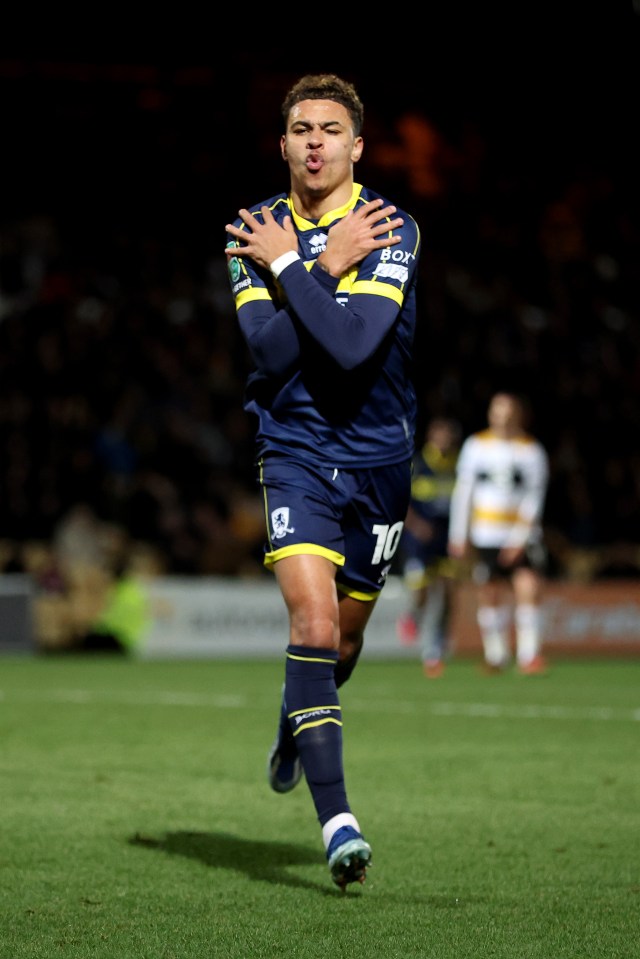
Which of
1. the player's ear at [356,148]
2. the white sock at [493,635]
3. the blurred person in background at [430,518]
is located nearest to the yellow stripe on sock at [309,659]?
the player's ear at [356,148]

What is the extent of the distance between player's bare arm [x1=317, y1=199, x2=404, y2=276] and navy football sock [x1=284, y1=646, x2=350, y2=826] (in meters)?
1.24

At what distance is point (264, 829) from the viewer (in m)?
5.96

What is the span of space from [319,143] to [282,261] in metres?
0.43

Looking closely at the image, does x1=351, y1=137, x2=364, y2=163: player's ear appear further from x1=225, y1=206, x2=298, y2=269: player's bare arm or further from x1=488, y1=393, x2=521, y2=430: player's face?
x1=488, y1=393, x2=521, y2=430: player's face

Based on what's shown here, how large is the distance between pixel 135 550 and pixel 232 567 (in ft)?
4.04

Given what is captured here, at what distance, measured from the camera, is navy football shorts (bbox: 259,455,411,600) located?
16.5 ft

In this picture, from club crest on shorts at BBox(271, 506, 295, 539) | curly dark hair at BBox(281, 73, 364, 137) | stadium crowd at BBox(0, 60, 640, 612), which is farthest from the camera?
stadium crowd at BBox(0, 60, 640, 612)

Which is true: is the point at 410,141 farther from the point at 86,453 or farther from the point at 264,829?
the point at 264,829

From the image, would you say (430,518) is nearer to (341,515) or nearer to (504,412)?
(504,412)

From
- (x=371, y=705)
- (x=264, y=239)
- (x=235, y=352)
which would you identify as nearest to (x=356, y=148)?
(x=264, y=239)

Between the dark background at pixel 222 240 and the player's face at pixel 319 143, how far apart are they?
42.3 ft

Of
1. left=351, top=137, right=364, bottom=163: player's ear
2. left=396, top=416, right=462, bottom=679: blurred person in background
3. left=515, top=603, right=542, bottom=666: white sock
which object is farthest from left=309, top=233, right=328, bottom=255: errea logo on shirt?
left=396, top=416, right=462, bottom=679: blurred person in background

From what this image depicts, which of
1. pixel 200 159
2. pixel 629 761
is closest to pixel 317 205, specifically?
pixel 629 761

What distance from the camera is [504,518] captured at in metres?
14.9
